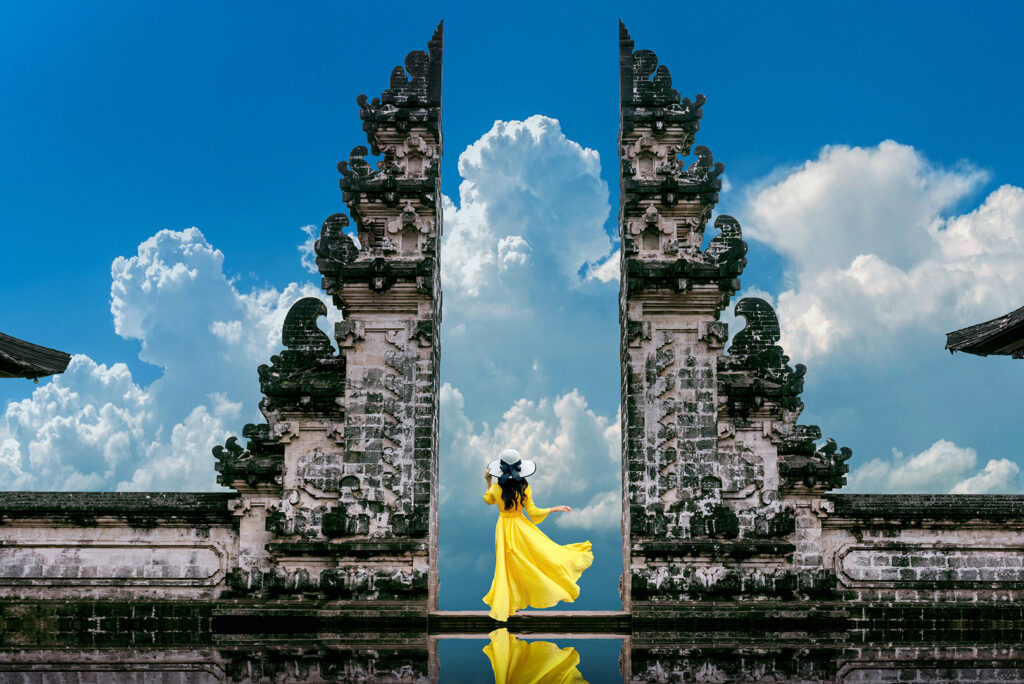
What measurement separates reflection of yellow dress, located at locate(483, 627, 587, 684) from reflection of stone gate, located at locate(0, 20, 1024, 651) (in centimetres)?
75

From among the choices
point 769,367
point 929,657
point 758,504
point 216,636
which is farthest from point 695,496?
point 216,636

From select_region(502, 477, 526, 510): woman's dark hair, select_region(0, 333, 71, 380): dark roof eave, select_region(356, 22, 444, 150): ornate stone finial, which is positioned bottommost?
select_region(502, 477, 526, 510): woman's dark hair

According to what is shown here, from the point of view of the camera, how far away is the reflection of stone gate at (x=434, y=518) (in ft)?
43.5

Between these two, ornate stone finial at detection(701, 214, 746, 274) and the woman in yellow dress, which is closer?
the woman in yellow dress

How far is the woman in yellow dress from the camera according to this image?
13.0 meters

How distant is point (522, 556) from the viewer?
1311cm

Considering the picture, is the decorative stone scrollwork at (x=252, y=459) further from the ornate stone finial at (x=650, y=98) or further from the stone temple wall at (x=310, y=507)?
the ornate stone finial at (x=650, y=98)

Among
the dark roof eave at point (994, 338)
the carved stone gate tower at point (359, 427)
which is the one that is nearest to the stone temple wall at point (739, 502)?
the dark roof eave at point (994, 338)

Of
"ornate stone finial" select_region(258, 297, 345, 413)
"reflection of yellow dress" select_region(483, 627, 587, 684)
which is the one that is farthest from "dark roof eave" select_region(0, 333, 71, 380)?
"reflection of yellow dress" select_region(483, 627, 587, 684)

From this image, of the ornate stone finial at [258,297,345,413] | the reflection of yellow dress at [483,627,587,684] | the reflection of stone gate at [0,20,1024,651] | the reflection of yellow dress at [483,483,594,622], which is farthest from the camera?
the ornate stone finial at [258,297,345,413]

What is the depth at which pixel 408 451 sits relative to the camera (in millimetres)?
13602

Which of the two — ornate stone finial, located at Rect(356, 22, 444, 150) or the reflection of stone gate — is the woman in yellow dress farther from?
ornate stone finial, located at Rect(356, 22, 444, 150)

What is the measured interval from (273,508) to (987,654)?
10.2 m

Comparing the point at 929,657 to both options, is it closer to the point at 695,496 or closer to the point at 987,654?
the point at 987,654
